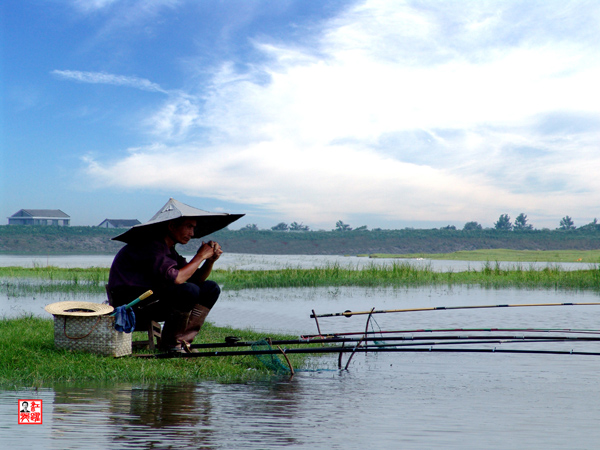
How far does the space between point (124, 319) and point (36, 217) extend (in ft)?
361

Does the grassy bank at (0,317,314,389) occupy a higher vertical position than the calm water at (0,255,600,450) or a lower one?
higher

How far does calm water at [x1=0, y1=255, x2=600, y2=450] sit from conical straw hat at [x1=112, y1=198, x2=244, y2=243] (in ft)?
5.19

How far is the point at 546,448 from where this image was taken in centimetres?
394

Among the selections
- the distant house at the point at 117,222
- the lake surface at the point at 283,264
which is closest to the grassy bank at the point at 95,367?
the lake surface at the point at 283,264

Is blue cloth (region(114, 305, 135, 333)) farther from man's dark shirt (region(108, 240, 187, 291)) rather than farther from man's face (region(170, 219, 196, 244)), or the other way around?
man's face (region(170, 219, 196, 244))

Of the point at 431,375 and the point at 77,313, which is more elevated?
the point at 77,313

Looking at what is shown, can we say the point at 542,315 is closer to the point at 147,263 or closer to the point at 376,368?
the point at 376,368

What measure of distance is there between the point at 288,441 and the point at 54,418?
1750mm

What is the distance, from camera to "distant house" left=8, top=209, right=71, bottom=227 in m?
106

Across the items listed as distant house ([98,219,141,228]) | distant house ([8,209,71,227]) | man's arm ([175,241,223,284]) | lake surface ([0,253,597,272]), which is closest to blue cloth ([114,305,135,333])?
man's arm ([175,241,223,284])

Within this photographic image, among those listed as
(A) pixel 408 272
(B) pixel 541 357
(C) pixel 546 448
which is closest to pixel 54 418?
(C) pixel 546 448

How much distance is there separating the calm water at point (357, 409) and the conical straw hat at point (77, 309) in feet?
2.53

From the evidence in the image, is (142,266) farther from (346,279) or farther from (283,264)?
(283,264)

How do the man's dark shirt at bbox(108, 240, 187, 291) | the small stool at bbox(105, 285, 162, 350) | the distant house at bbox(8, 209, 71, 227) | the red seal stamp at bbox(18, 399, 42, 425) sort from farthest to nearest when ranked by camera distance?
the distant house at bbox(8, 209, 71, 227), the small stool at bbox(105, 285, 162, 350), the man's dark shirt at bbox(108, 240, 187, 291), the red seal stamp at bbox(18, 399, 42, 425)
